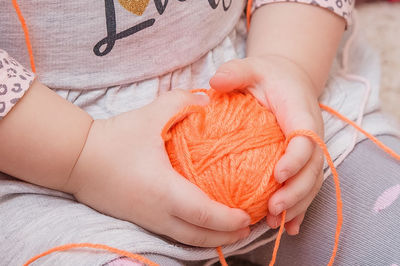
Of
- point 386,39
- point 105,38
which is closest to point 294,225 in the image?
point 105,38

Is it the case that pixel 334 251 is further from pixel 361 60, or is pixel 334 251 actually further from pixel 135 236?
pixel 361 60

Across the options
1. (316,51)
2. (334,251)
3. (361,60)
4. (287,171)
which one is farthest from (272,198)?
(361,60)

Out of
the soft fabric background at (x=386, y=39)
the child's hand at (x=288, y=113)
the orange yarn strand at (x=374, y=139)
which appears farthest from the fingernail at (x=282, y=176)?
the soft fabric background at (x=386, y=39)

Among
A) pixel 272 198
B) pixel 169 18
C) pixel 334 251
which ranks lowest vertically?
pixel 334 251

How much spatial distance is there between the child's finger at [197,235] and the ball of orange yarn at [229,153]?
0.12 feet

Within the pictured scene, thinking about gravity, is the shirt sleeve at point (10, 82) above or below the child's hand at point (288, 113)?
above

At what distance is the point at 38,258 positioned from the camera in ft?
1.83

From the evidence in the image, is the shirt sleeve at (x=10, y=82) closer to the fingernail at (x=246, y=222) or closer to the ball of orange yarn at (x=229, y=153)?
the ball of orange yarn at (x=229, y=153)

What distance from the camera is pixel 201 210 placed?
53 centimetres

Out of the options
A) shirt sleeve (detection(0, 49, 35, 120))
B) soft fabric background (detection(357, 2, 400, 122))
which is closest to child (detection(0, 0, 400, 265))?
shirt sleeve (detection(0, 49, 35, 120))

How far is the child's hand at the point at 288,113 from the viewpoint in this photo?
56 cm

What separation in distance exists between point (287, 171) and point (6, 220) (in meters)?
0.35

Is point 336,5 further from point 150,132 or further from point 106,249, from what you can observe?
point 106,249

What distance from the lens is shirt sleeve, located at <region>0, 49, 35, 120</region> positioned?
57 cm
